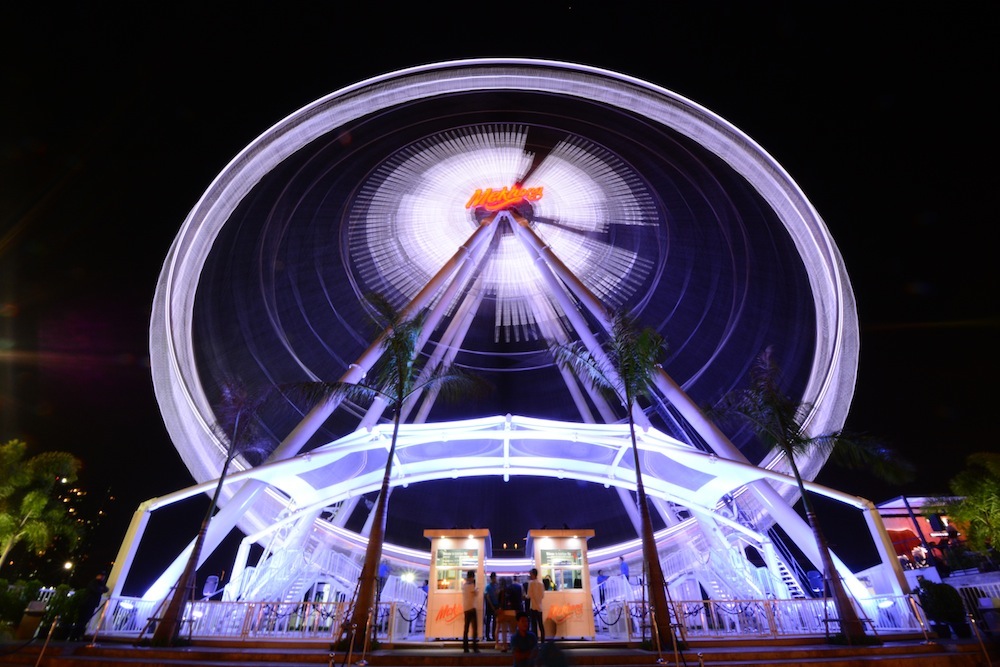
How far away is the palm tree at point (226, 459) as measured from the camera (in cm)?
1134

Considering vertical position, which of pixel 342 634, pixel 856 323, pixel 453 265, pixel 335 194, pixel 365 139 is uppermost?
pixel 365 139

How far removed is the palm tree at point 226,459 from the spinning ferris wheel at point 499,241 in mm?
4915

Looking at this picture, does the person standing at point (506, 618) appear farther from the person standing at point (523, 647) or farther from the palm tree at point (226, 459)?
the palm tree at point (226, 459)

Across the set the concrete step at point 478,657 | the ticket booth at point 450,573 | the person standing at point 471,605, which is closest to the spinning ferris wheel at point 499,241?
the ticket booth at point 450,573

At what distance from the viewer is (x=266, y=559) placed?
1750cm

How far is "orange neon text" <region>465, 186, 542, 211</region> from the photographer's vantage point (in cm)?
2330

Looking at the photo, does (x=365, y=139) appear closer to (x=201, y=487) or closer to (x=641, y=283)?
(x=641, y=283)

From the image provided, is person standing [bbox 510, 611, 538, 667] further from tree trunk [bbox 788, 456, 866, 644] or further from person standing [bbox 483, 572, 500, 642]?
tree trunk [bbox 788, 456, 866, 644]

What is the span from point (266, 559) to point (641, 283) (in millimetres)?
19937

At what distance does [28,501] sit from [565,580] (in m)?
19.2

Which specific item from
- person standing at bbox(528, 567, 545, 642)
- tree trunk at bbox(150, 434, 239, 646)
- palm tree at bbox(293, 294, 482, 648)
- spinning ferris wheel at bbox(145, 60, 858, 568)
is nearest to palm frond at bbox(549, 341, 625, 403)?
palm tree at bbox(293, 294, 482, 648)

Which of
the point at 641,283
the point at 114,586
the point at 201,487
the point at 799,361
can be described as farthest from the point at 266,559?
the point at 799,361

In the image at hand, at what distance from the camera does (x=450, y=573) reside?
14.6 metres

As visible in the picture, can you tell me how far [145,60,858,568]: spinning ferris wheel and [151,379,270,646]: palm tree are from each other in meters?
4.91
